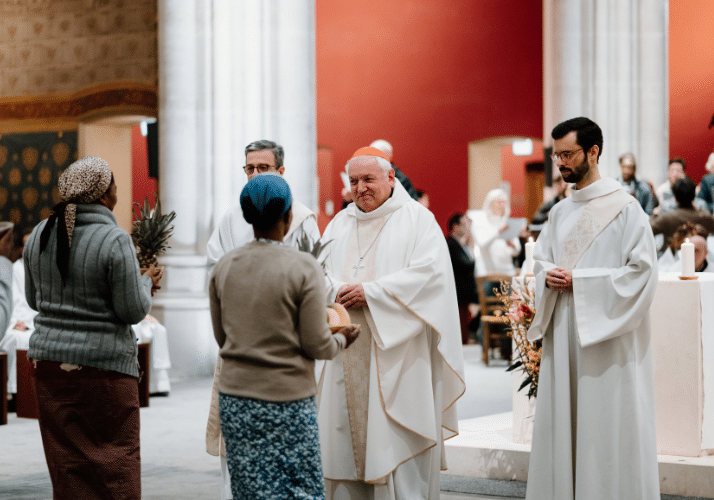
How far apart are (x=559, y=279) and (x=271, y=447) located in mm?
1567

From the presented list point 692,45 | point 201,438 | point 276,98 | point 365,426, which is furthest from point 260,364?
point 692,45

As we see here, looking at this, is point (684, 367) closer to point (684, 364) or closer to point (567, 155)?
point (684, 364)

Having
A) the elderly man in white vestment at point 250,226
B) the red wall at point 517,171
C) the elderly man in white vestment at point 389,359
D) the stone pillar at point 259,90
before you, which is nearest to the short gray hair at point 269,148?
the elderly man in white vestment at point 250,226

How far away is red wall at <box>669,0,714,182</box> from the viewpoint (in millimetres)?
13797

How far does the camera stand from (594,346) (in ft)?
12.9

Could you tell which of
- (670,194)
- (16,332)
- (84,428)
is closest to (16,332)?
(16,332)

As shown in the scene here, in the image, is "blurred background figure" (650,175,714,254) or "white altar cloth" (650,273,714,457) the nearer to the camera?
"white altar cloth" (650,273,714,457)

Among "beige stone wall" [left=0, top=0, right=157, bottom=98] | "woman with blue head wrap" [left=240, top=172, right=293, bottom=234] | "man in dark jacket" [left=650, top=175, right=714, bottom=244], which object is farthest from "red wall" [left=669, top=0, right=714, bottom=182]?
"woman with blue head wrap" [left=240, top=172, right=293, bottom=234]

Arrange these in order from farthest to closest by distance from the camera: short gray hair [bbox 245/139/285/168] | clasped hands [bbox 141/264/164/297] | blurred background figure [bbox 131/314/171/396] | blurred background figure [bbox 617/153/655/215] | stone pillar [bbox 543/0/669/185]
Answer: stone pillar [bbox 543/0/669/185], blurred background figure [bbox 617/153/655/215], blurred background figure [bbox 131/314/171/396], short gray hair [bbox 245/139/285/168], clasped hands [bbox 141/264/164/297]

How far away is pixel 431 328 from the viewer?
14.2ft

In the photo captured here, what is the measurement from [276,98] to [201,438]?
3971mm

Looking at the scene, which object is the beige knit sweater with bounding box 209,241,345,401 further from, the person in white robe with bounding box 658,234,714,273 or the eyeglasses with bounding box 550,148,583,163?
the person in white robe with bounding box 658,234,714,273

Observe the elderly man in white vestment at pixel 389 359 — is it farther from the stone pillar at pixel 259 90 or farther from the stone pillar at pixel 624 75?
the stone pillar at pixel 624 75

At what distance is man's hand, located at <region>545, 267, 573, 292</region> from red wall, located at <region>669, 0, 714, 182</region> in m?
10.5
